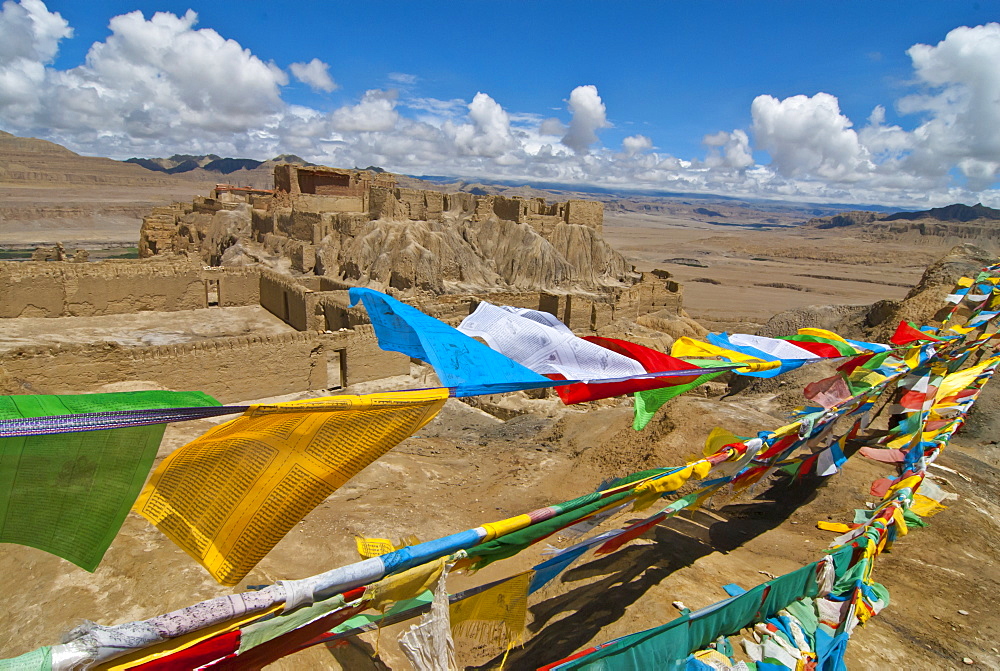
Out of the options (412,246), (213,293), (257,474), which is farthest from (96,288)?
(257,474)

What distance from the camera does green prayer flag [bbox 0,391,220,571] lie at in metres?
2.12

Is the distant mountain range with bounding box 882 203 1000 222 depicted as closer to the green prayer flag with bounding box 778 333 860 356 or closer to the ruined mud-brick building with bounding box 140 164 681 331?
the ruined mud-brick building with bounding box 140 164 681 331

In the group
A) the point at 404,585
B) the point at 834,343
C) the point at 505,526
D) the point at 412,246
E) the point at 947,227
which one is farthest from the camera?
the point at 947,227

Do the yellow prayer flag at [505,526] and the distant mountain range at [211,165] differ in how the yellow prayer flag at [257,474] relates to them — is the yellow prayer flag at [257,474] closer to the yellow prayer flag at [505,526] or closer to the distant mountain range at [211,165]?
the yellow prayer flag at [505,526]

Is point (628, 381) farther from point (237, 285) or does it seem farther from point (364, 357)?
point (237, 285)

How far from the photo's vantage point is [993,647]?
4.77 metres

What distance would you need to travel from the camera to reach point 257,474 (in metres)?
2.67

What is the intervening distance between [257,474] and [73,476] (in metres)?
0.72

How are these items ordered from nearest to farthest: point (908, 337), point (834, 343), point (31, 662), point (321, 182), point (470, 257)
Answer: point (31, 662) < point (834, 343) < point (908, 337) < point (470, 257) < point (321, 182)

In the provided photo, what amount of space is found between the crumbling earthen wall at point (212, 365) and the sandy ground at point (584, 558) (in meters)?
2.70

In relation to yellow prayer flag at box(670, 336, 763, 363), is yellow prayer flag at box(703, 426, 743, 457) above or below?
below

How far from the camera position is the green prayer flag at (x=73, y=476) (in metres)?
2.12

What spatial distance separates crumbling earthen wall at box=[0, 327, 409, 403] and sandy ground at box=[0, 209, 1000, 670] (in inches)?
106

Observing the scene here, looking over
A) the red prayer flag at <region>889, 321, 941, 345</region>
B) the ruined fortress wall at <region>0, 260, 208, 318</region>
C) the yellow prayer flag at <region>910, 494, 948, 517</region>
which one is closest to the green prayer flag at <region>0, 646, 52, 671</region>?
the yellow prayer flag at <region>910, 494, 948, 517</region>
